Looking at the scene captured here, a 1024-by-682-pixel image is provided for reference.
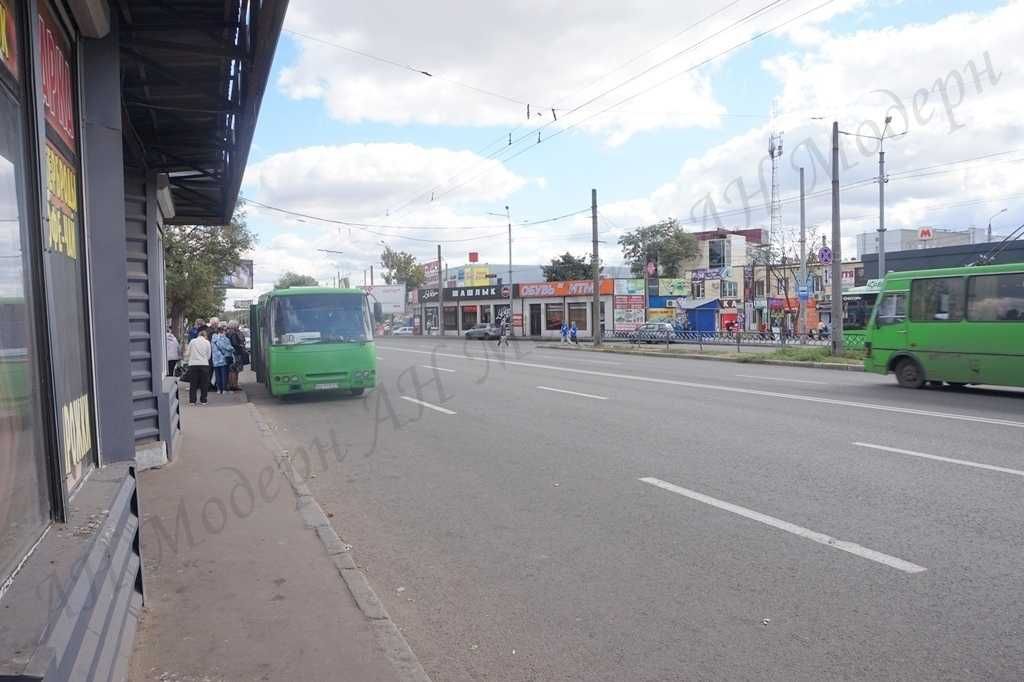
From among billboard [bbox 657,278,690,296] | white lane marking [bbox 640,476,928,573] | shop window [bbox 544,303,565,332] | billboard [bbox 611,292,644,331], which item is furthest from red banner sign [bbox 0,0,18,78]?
shop window [bbox 544,303,565,332]

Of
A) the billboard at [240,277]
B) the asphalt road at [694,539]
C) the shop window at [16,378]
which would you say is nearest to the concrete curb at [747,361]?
the asphalt road at [694,539]

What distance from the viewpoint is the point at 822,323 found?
4891 cm

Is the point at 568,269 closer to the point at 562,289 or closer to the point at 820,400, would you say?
the point at 562,289

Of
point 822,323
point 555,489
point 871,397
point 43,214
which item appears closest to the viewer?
point 43,214

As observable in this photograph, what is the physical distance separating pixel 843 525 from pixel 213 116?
838cm

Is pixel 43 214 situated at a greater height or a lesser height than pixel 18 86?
lesser

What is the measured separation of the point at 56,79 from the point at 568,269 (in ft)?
256

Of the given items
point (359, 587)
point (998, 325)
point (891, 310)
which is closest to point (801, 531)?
point (359, 587)

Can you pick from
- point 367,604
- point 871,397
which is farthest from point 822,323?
point 367,604

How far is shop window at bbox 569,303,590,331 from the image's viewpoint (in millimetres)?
59434

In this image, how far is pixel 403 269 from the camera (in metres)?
117

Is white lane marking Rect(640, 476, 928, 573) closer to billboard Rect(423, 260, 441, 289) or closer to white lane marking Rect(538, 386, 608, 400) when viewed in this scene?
white lane marking Rect(538, 386, 608, 400)

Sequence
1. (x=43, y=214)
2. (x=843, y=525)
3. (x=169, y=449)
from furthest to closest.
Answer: (x=169, y=449), (x=843, y=525), (x=43, y=214)

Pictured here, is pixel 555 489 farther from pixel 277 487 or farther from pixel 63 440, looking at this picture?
pixel 63 440
